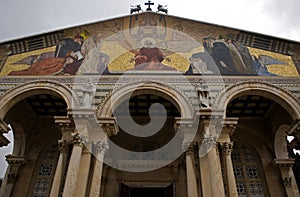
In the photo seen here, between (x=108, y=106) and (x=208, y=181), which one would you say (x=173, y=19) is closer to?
(x=108, y=106)

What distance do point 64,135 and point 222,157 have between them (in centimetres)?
658

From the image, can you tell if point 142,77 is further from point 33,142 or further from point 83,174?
point 33,142

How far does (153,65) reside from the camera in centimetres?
1324

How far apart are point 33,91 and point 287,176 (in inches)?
522

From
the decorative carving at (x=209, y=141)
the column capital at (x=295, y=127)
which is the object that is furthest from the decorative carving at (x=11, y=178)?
the column capital at (x=295, y=127)

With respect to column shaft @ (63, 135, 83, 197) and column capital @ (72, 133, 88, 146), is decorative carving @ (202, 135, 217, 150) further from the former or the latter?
column shaft @ (63, 135, 83, 197)

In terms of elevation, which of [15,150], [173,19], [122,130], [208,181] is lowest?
[208,181]

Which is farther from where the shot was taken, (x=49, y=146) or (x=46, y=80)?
(x=49, y=146)

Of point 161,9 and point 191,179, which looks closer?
point 191,179

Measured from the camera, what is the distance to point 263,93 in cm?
1236

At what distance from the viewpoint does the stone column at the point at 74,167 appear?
9484 millimetres

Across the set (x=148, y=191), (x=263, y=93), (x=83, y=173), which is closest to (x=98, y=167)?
(x=83, y=173)

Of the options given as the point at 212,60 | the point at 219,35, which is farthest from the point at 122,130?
the point at 219,35

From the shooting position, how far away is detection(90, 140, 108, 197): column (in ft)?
32.8
